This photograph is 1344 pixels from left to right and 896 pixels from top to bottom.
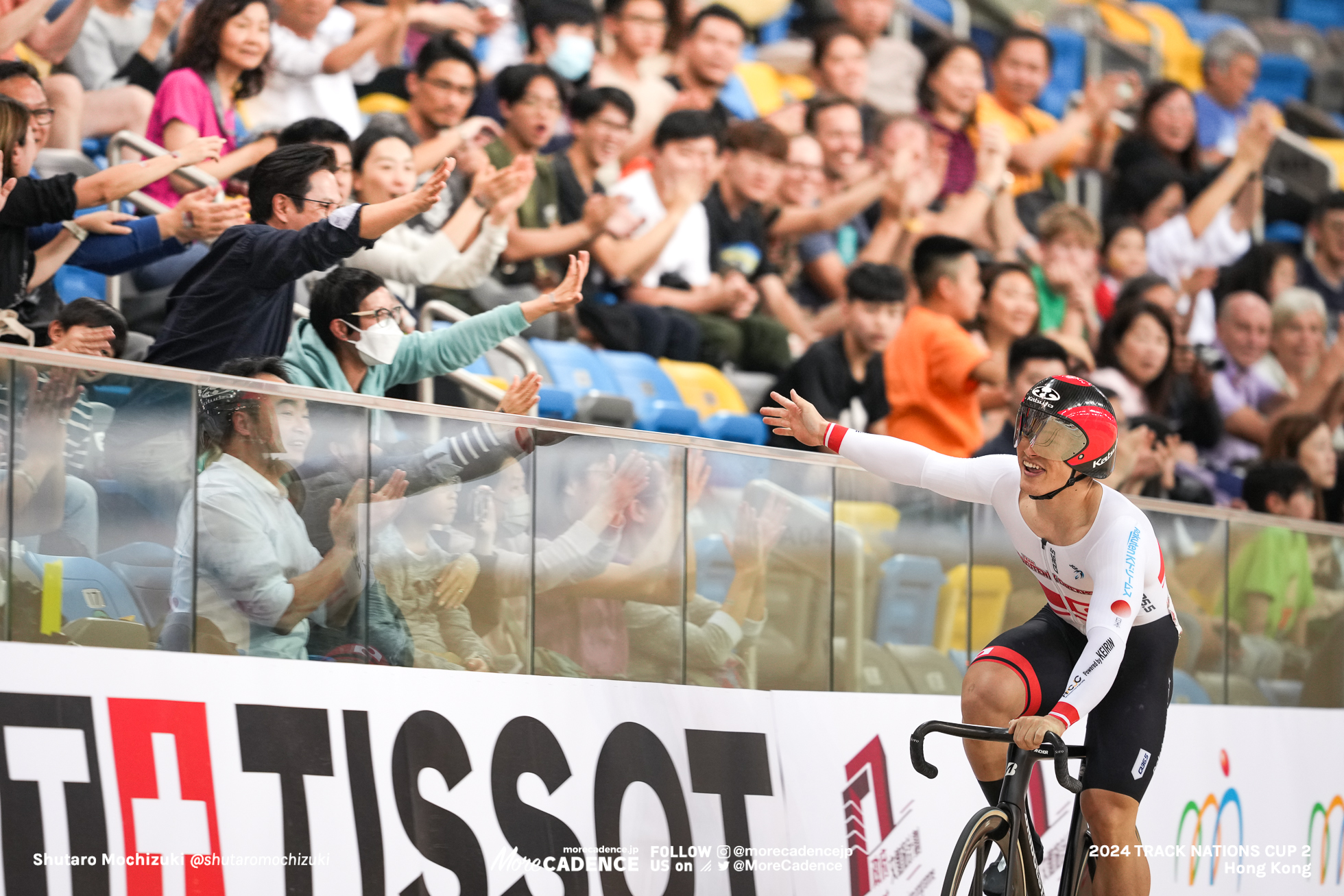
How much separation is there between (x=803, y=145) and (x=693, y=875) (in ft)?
20.8

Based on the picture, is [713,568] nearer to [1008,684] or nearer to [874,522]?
[874,522]

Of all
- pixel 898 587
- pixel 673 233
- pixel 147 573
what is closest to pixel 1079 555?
pixel 898 587

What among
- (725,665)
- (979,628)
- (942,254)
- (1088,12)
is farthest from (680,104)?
(1088,12)

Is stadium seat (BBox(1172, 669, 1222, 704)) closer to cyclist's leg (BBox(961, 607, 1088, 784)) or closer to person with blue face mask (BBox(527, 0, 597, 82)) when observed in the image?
cyclist's leg (BBox(961, 607, 1088, 784))

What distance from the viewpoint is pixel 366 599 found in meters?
4.73

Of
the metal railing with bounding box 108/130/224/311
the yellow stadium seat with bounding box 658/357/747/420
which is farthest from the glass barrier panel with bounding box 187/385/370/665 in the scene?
the yellow stadium seat with bounding box 658/357/747/420

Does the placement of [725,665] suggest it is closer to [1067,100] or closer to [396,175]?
[396,175]

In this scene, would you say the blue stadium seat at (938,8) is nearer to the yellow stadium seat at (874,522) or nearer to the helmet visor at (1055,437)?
the yellow stadium seat at (874,522)

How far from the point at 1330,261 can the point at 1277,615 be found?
636 cm

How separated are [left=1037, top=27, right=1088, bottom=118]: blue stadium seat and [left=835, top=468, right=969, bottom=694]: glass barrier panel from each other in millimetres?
10126

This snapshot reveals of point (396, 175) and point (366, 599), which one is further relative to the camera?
point (396, 175)

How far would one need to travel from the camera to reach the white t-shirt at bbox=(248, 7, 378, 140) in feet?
26.9

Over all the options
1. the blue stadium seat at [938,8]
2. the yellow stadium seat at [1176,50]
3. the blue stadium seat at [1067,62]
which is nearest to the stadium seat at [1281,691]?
the blue stadium seat at [938,8]

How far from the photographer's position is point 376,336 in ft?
17.8
